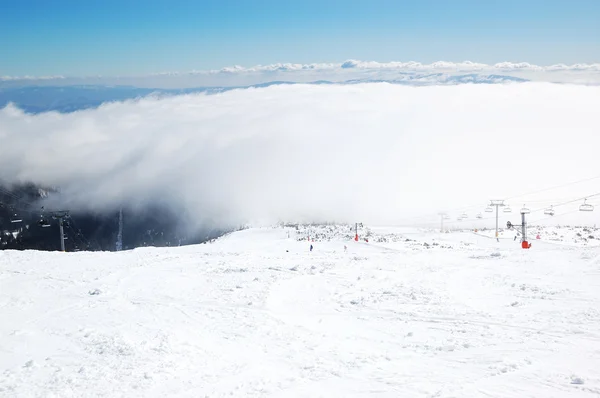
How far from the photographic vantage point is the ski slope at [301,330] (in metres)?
12.4

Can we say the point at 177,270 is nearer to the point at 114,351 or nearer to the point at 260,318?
the point at 260,318

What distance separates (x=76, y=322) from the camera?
59.3 ft

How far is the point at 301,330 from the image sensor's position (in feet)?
57.0

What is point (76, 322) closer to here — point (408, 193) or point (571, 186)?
point (408, 193)

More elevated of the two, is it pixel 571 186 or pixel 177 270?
pixel 177 270

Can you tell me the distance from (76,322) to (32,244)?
158 metres

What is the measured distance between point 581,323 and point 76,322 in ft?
64.8

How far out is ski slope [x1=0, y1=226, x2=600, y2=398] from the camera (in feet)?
40.7

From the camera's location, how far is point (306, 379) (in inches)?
505

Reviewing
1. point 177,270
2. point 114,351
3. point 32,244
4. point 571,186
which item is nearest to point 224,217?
point 32,244

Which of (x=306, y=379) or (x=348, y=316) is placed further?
(x=348, y=316)

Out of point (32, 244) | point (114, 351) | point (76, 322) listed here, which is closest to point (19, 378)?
point (114, 351)

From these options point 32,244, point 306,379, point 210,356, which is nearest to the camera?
point 306,379

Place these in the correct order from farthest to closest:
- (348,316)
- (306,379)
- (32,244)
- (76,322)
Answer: (32,244) < (348,316) < (76,322) < (306,379)
